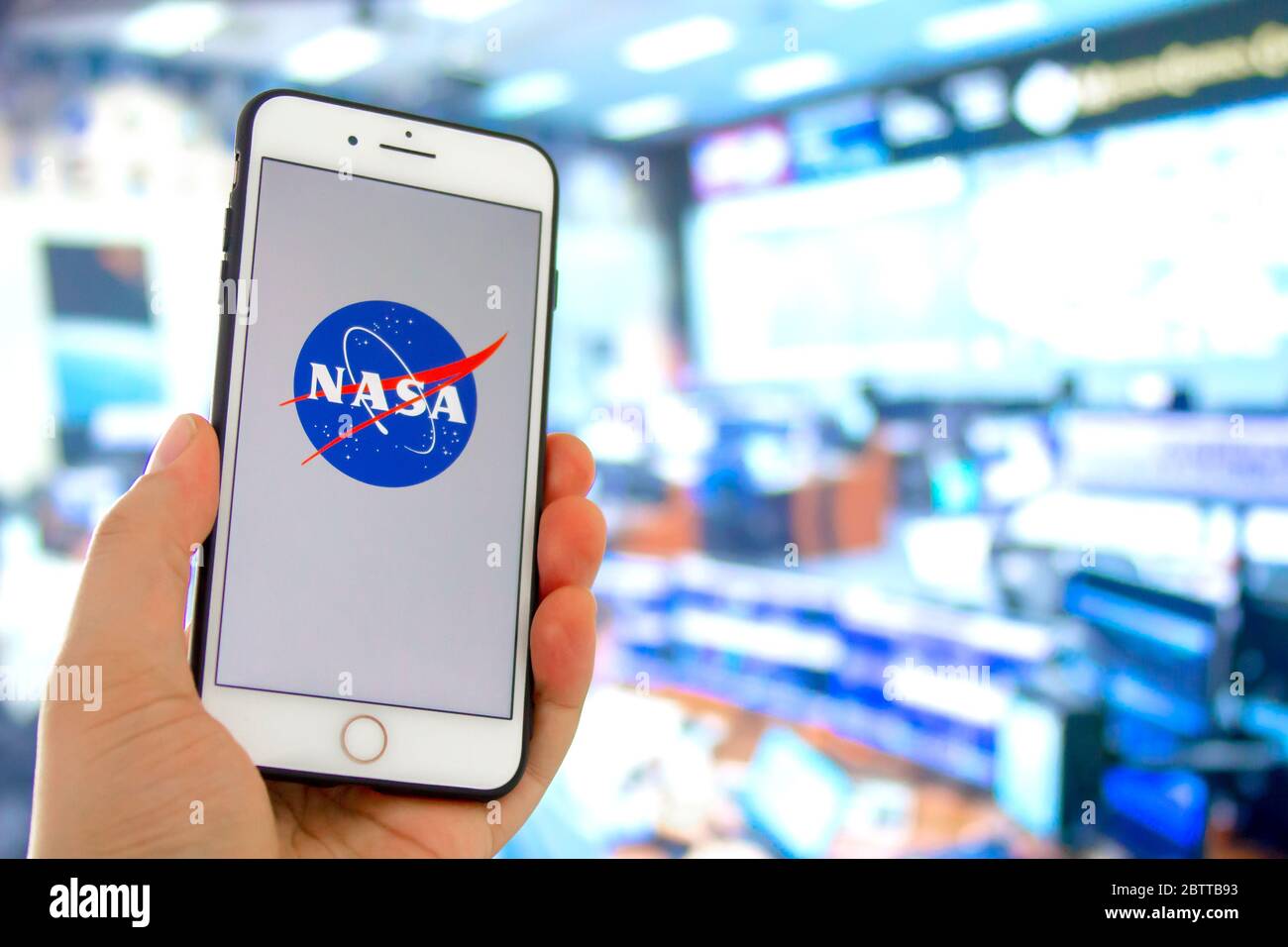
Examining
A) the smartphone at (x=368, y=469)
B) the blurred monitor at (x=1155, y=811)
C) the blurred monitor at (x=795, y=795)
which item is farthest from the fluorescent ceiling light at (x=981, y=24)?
the smartphone at (x=368, y=469)

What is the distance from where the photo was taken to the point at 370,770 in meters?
0.59

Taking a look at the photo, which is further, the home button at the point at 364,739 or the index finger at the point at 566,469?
the index finger at the point at 566,469

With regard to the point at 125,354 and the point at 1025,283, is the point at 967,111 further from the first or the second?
the point at 125,354

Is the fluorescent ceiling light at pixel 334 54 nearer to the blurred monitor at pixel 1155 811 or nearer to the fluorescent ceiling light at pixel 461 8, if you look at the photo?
the fluorescent ceiling light at pixel 461 8

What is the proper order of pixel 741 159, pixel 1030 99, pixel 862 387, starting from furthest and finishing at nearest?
pixel 741 159 < pixel 862 387 < pixel 1030 99

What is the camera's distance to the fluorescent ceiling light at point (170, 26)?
7.45 ft

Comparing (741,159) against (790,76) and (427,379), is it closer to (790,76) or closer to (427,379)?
(790,76)

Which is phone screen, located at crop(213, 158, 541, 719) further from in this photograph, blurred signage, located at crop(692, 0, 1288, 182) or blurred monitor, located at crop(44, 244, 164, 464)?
blurred signage, located at crop(692, 0, 1288, 182)

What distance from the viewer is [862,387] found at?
2.75 m

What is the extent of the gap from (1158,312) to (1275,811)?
1.13m

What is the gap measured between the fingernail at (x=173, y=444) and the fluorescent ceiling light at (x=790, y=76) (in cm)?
257

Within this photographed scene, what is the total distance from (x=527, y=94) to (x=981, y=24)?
1.37 m

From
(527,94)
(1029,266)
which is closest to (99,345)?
(527,94)
